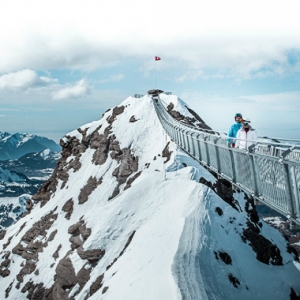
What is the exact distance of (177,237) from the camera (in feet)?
81.9

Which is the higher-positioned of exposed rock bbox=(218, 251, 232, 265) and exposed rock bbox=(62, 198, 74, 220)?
exposed rock bbox=(218, 251, 232, 265)

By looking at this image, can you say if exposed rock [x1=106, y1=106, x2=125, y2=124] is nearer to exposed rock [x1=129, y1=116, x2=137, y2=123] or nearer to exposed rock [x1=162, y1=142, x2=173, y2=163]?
exposed rock [x1=129, y1=116, x2=137, y2=123]

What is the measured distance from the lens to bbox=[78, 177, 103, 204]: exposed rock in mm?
53106

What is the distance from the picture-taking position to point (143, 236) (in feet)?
96.7

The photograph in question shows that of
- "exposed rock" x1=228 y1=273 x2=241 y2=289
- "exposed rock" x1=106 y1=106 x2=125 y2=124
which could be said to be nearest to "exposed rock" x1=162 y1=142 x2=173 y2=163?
"exposed rock" x1=228 y1=273 x2=241 y2=289

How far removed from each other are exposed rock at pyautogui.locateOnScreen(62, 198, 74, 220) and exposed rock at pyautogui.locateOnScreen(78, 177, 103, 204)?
1.88 meters

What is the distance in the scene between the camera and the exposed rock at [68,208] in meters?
52.3

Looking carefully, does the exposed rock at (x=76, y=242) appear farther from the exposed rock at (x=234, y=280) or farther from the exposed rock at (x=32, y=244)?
the exposed rock at (x=234, y=280)

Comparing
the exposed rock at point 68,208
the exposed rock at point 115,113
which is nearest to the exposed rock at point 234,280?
the exposed rock at point 68,208

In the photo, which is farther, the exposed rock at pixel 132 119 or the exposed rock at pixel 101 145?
the exposed rock at pixel 132 119

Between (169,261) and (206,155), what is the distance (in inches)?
372

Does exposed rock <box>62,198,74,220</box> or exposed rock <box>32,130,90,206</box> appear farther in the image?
exposed rock <box>32,130,90,206</box>

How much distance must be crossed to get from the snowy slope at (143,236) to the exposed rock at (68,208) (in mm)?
231

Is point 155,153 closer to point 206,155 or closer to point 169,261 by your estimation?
point 169,261
